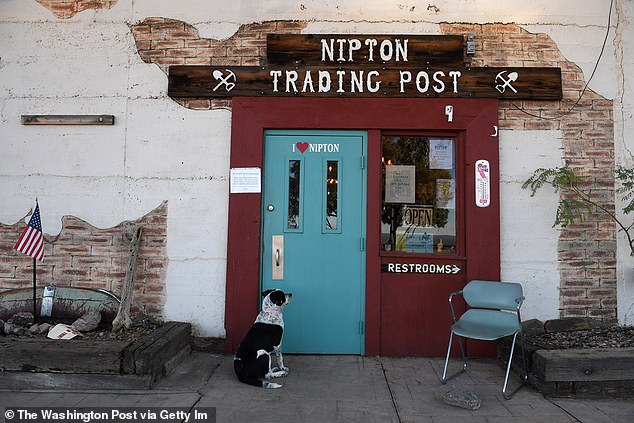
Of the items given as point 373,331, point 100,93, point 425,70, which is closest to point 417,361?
point 373,331

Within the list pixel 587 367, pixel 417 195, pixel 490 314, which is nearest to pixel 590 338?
pixel 587 367

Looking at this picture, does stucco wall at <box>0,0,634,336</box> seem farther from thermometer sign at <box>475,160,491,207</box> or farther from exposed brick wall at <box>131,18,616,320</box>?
thermometer sign at <box>475,160,491,207</box>

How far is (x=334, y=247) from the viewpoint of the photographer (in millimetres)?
5312

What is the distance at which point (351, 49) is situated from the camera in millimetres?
5418

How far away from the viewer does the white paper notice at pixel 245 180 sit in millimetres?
5320

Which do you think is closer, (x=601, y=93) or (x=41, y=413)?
(x=41, y=413)

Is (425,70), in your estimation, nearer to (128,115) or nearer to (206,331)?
(128,115)

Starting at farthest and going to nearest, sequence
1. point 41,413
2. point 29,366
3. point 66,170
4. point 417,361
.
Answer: point 66,170 → point 417,361 → point 29,366 → point 41,413

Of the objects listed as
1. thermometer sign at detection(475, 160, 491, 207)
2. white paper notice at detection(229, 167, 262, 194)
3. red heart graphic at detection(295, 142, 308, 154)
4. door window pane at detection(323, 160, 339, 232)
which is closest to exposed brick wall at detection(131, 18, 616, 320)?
thermometer sign at detection(475, 160, 491, 207)

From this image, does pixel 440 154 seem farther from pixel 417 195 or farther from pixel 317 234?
pixel 317 234

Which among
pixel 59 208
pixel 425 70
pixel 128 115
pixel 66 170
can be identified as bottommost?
pixel 59 208

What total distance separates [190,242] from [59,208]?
1.47 m

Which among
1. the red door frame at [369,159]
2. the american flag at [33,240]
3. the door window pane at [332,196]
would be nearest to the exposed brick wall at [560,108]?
the red door frame at [369,159]

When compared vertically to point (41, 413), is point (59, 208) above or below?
above
